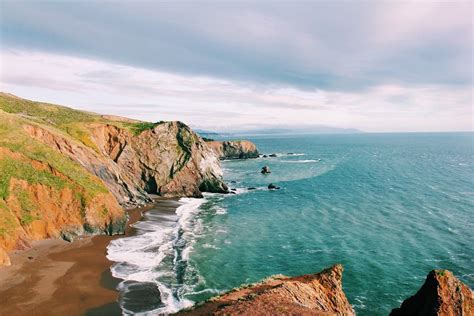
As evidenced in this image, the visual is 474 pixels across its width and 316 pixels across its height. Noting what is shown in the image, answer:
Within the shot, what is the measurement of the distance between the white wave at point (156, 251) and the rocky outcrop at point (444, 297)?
18.8 meters

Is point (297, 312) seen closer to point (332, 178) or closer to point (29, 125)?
point (29, 125)

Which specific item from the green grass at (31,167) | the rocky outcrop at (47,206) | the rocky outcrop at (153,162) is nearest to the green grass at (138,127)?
the rocky outcrop at (153,162)

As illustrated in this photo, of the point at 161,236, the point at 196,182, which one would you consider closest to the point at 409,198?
the point at 196,182

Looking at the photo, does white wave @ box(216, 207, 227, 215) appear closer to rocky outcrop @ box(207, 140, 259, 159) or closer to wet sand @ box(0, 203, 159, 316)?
wet sand @ box(0, 203, 159, 316)

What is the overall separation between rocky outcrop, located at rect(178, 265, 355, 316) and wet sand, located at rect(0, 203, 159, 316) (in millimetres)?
13189

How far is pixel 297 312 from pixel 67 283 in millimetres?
25425

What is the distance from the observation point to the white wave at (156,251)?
32.6m

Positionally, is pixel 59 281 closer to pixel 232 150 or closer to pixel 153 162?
pixel 153 162

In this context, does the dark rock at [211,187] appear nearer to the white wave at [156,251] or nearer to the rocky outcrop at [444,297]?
the white wave at [156,251]

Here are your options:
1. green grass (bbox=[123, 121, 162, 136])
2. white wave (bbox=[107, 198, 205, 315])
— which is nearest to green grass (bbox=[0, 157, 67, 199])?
white wave (bbox=[107, 198, 205, 315])

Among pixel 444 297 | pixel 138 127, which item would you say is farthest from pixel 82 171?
pixel 444 297

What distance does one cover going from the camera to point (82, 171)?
172 feet

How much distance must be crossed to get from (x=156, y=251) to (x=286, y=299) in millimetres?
27041

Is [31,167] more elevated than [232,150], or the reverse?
[31,167]
